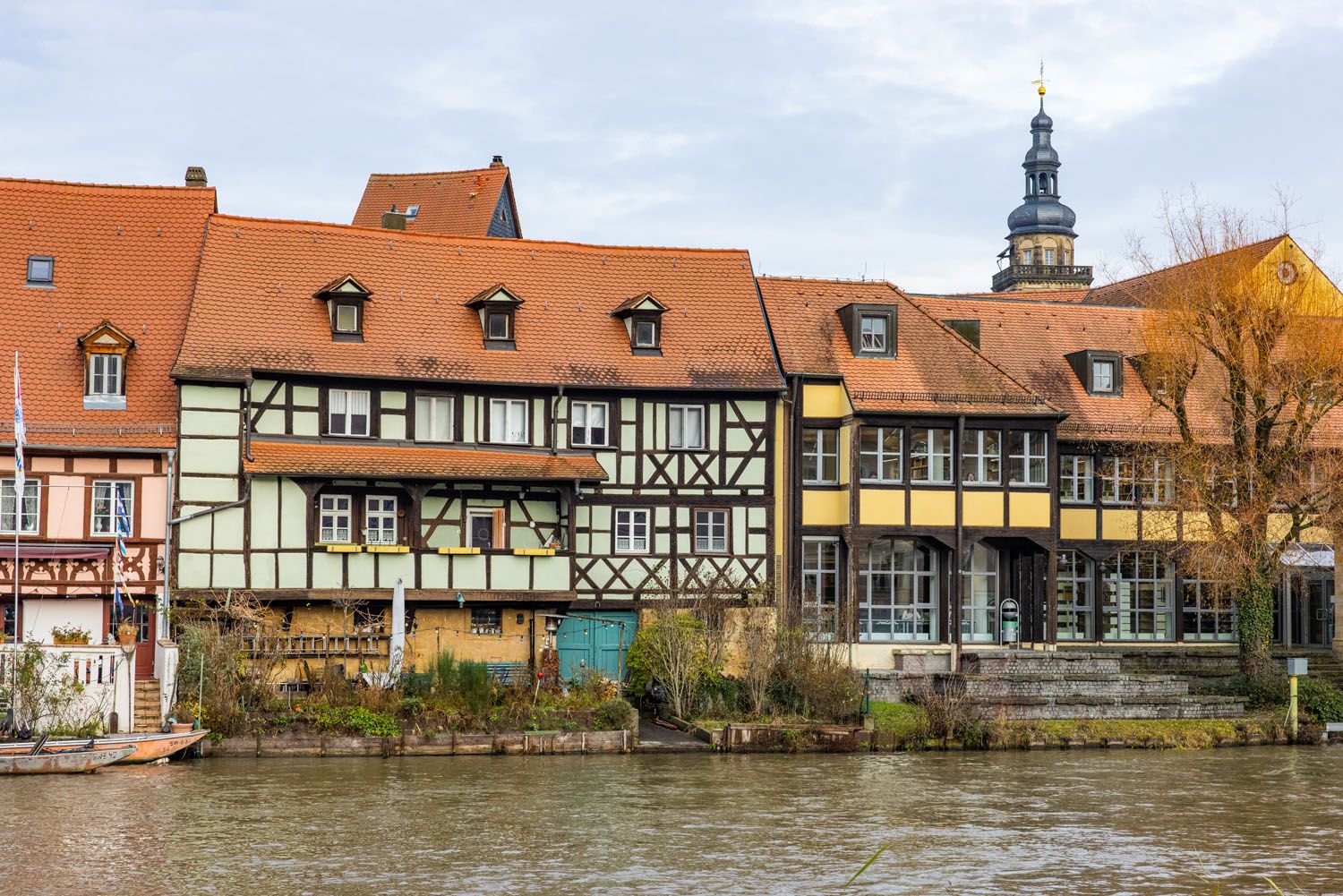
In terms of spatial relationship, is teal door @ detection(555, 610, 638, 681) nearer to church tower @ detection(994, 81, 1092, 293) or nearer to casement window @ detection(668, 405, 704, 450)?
casement window @ detection(668, 405, 704, 450)

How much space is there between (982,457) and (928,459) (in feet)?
4.04

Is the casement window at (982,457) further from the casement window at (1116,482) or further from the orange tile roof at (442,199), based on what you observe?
the orange tile roof at (442,199)

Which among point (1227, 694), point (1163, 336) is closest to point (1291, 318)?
point (1163, 336)

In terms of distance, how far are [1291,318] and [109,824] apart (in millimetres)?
25415

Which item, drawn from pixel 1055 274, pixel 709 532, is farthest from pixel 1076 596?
pixel 1055 274

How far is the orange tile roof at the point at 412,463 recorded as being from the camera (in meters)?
31.9

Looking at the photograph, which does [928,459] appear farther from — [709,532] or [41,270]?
[41,270]

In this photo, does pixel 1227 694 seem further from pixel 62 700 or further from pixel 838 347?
pixel 62 700

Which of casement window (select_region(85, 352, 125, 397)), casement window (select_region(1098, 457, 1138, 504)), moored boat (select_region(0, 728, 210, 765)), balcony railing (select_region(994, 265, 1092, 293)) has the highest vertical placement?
balcony railing (select_region(994, 265, 1092, 293))

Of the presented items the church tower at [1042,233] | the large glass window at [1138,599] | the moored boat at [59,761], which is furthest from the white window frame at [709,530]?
the church tower at [1042,233]

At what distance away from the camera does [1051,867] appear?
2042 cm

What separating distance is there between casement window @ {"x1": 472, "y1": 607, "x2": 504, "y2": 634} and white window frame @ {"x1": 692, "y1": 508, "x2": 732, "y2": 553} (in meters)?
4.47

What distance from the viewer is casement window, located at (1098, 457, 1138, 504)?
1531 inches

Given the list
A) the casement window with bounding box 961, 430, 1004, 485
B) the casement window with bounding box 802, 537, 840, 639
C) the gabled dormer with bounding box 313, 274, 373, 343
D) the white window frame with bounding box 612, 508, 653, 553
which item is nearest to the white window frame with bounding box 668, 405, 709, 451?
the white window frame with bounding box 612, 508, 653, 553
